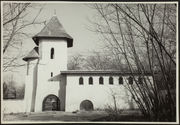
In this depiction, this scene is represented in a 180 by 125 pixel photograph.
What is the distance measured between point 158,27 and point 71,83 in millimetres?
2999

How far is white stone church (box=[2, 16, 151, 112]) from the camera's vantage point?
7105 mm

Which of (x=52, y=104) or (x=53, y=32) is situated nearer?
(x=52, y=104)

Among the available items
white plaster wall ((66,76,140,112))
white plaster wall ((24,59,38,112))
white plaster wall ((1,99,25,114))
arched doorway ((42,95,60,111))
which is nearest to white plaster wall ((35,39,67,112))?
arched doorway ((42,95,60,111))

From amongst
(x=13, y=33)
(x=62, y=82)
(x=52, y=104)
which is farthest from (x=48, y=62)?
(x=13, y=33)

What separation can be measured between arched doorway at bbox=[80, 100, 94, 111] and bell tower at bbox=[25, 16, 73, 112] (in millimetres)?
536

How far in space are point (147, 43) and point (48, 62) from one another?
11.4 feet

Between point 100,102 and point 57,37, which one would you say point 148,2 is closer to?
point 100,102

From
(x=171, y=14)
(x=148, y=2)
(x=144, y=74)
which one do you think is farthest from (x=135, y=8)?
(x=144, y=74)

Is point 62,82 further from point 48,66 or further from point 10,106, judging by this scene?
point 10,106

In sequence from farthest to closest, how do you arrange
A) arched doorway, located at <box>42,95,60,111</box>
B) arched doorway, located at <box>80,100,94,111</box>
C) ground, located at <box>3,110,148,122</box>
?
1. arched doorway, located at <box>42,95,60,111</box>
2. arched doorway, located at <box>80,100,94,111</box>
3. ground, located at <box>3,110,148,122</box>

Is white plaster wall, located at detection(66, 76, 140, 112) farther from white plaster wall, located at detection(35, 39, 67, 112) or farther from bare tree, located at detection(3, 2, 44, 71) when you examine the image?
bare tree, located at detection(3, 2, 44, 71)

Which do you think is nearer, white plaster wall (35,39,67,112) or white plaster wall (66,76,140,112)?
white plaster wall (66,76,140,112)

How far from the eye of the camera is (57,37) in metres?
8.88

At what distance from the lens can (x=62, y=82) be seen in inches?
338
